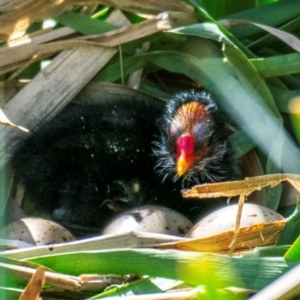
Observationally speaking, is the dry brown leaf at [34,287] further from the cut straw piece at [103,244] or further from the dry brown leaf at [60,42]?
the dry brown leaf at [60,42]

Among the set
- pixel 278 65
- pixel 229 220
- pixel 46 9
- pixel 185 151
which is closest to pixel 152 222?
pixel 229 220

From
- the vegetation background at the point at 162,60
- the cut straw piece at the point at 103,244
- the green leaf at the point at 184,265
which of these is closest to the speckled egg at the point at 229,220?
the cut straw piece at the point at 103,244

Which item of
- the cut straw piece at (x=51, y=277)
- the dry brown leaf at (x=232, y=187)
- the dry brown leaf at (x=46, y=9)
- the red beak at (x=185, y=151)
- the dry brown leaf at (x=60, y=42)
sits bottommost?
the cut straw piece at (x=51, y=277)

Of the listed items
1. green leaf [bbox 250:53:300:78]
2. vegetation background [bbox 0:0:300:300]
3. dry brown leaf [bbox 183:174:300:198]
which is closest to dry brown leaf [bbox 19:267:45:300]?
dry brown leaf [bbox 183:174:300:198]

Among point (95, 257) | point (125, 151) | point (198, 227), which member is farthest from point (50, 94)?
point (95, 257)

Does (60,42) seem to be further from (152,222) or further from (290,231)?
(290,231)

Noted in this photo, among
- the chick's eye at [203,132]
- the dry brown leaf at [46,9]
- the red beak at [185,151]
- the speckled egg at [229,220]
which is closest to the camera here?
the speckled egg at [229,220]

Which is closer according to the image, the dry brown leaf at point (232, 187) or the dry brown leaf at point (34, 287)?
the dry brown leaf at point (34, 287)

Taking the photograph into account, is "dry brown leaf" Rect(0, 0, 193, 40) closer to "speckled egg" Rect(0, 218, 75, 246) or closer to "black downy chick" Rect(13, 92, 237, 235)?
"black downy chick" Rect(13, 92, 237, 235)
